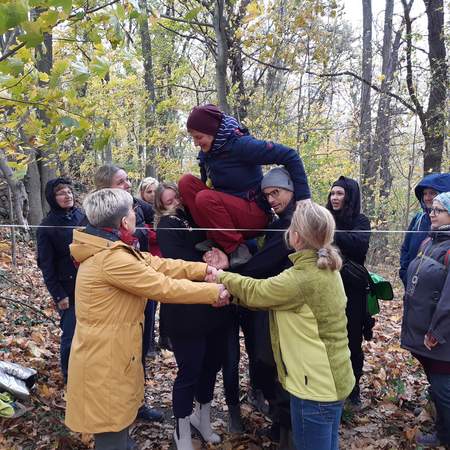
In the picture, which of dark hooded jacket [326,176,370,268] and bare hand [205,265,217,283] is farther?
dark hooded jacket [326,176,370,268]

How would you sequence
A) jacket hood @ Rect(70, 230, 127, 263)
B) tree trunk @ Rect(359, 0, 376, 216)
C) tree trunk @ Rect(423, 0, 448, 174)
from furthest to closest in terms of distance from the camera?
tree trunk @ Rect(359, 0, 376, 216) < tree trunk @ Rect(423, 0, 448, 174) < jacket hood @ Rect(70, 230, 127, 263)

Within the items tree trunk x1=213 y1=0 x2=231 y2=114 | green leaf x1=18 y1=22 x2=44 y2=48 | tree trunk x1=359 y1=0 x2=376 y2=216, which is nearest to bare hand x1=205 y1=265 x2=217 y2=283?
green leaf x1=18 y1=22 x2=44 y2=48

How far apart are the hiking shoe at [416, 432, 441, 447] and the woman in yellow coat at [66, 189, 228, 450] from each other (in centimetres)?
213

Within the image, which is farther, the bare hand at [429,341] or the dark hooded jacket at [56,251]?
the dark hooded jacket at [56,251]

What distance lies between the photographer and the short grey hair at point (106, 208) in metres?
2.59

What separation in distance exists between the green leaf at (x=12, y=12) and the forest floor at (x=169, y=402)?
306cm

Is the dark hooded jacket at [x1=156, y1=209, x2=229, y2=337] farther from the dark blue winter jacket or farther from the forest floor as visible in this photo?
the forest floor

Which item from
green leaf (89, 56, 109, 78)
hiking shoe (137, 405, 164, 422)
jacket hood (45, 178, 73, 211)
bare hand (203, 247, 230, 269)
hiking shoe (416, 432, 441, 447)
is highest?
green leaf (89, 56, 109, 78)

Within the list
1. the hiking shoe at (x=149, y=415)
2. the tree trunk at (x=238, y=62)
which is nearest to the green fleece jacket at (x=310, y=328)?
the hiking shoe at (x=149, y=415)

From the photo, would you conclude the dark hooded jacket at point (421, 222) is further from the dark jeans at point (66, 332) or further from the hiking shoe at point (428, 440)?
the dark jeans at point (66, 332)

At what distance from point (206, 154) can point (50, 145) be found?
1595 mm

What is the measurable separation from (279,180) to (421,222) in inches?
73.8

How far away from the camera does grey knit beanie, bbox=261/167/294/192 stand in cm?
284

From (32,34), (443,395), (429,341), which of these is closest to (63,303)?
(32,34)
